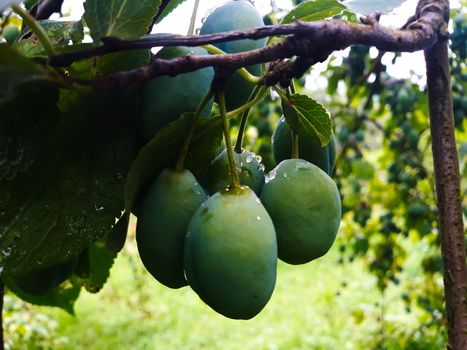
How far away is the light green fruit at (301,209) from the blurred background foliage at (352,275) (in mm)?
339

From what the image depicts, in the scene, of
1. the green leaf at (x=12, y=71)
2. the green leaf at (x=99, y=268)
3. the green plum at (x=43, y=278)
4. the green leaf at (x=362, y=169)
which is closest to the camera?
the green leaf at (x=12, y=71)

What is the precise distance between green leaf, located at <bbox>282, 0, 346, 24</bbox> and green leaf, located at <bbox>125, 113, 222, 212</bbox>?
181 millimetres

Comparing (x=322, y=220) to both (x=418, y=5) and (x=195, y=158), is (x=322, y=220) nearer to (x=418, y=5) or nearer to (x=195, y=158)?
(x=195, y=158)

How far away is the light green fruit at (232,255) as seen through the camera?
0.55m

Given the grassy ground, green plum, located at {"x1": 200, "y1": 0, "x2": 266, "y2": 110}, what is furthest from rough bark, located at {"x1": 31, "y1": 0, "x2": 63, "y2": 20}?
the grassy ground

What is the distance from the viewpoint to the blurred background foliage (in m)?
2.47

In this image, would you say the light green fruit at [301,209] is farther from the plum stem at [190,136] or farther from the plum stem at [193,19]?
the plum stem at [193,19]

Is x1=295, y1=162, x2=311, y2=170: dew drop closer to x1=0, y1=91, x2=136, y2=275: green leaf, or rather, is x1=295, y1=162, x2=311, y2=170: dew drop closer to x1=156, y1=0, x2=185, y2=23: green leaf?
x1=0, y1=91, x2=136, y2=275: green leaf

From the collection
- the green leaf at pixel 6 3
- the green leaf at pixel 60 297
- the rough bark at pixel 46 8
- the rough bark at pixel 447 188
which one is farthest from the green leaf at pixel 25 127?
the green leaf at pixel 60 297

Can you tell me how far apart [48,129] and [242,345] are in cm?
439

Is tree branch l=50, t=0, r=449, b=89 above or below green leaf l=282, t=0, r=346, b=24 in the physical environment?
above

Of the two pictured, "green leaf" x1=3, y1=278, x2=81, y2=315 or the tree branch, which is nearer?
the tree branch

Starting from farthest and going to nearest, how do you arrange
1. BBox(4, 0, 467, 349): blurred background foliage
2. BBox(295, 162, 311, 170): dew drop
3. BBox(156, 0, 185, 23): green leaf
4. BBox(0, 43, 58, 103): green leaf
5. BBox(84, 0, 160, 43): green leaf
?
1. BBox(4, 0, 467, 349): blurred background foliage
2. BBox(156, 0, 185, 23): green leaf
3. BBox(295, 162, 311, 170): dew drop
4. BBox(84, 0, 160, 43): green leaf
5. BBox(0, 43, 58, 103): green leaf

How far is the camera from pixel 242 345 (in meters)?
4.73
